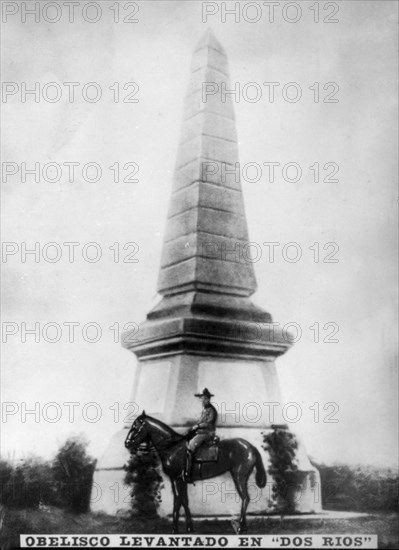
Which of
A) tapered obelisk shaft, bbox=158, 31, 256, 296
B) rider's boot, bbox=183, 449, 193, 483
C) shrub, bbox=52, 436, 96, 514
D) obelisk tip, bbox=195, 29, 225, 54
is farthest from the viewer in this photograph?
obelisk tip, bbox=195, 29, 225, 54

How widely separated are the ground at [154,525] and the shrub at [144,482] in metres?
0.08

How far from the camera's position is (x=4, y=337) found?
5.07 m

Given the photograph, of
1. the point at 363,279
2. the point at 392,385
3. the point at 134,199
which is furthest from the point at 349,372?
the point at 134,199

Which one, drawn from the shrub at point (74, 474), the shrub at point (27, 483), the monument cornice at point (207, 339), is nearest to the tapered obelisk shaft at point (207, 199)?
the monument cornice at point (207, 339)

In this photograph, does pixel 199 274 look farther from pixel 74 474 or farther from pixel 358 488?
pixel 358 488

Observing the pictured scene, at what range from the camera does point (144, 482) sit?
15.3ft

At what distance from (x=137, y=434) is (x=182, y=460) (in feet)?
1.07

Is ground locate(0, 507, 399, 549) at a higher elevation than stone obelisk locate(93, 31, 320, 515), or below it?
below

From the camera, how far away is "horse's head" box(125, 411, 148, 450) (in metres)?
4.58

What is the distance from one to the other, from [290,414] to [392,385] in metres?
0.71

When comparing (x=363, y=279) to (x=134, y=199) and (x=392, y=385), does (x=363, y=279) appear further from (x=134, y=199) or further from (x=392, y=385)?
(x=134, y=199)

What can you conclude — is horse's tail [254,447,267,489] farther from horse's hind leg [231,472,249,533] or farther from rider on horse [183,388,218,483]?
rider on horse [183,388,218,483]
